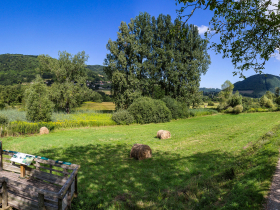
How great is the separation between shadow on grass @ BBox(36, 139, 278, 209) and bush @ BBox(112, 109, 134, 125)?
15.2 m

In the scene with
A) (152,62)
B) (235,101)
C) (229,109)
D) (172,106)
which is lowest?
(229,109)

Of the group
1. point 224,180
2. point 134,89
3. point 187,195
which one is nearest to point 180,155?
point 224,180

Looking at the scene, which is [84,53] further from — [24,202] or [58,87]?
[24,202]

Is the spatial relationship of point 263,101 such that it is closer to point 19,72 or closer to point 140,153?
point 140,153

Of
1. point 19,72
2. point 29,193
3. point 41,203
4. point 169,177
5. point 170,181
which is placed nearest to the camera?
point 41,203

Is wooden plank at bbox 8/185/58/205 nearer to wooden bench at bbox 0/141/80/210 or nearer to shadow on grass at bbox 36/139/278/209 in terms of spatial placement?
wooden bench at bbox 0/141/80/210

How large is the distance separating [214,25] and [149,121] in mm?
22766

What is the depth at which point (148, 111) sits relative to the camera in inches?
1113

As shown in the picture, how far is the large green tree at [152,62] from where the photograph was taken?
1297 inches

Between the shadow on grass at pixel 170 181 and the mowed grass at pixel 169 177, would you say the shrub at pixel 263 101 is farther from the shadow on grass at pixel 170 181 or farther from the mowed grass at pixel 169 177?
the shadow on grass at pixel 170 181

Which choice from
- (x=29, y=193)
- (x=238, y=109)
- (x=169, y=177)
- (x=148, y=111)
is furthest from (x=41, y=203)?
(x=238, y=109)

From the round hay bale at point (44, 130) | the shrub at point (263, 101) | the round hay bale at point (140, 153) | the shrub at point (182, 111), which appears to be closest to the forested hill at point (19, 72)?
the shrub at point (182, 111)

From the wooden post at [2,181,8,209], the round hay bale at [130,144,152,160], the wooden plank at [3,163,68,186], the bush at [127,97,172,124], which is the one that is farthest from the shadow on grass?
the bush at [127,97,172,124]

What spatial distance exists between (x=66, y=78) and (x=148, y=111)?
69.2ft
